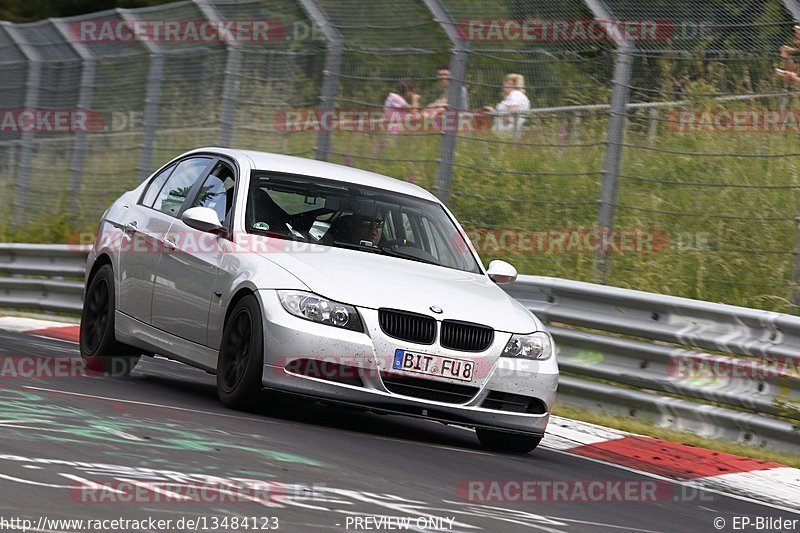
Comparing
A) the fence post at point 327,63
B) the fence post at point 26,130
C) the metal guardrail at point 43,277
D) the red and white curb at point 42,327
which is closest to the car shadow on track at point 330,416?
the red and white curb at point 42,327

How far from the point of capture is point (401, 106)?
14.3 m

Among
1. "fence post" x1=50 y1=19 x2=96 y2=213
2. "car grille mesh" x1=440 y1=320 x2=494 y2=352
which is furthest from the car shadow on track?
"fence post" x1=50 y1=19 x2=96 y2=213

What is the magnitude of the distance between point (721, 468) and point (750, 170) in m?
3.54

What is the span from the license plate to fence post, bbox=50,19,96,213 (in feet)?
38.8

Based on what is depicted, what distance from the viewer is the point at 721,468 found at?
28.7 ft

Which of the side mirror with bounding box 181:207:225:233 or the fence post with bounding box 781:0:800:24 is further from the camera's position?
the fence post with bounding box 781:0:800:24

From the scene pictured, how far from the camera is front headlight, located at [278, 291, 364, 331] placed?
7984 mm

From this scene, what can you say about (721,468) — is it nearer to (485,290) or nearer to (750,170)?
(485,290)

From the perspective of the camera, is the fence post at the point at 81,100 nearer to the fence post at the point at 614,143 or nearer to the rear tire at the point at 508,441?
the fence post at the point at 614,143

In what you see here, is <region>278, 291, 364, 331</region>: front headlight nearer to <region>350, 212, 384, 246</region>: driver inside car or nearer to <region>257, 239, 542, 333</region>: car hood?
<region>257, 239, 542, 333</region>: car hood

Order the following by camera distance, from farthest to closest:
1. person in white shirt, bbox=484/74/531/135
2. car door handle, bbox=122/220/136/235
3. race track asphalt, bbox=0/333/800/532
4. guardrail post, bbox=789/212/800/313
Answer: person in white shirt, bbox=484/74/531/135
guardrail post, bbox=789/212/800/313
car door handle, bbox=122/220/136/235
race track asphalt, bbox=0/333/800/532

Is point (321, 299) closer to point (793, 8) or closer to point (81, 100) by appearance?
point (793, 8)

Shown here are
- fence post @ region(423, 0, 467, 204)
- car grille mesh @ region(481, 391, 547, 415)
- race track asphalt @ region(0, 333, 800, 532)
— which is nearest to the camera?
race track asphalt @ region(0, 333, 800, 532)

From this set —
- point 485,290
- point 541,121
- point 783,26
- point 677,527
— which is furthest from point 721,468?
point 541,121
